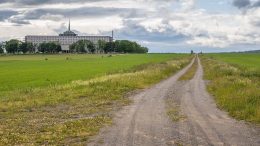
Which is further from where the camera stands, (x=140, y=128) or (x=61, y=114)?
(x=61, y=114)

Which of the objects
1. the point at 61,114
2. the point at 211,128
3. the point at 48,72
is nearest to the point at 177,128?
the point at 211,128

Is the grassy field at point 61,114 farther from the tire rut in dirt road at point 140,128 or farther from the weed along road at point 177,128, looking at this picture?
the weed along road at point 177,128

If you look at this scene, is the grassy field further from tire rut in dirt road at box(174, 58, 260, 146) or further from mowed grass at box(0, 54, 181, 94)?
mowed grass at box(0, 54, 181, 94)

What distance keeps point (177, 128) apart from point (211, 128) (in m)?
1.28

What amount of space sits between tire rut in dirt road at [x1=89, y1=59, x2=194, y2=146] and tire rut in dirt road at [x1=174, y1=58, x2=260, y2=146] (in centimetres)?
68

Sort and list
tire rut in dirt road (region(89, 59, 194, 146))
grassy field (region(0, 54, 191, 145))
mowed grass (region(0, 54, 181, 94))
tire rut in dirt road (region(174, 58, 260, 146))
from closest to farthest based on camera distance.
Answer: tire rut in dirt road (region(89, 59, 194, 146)) → tire rut in dirt road (region(174, 58, 260, 146)) → grassy field (region(0, 54, 191, 145)) → mowed grass (region(0, 54, 181, 94))

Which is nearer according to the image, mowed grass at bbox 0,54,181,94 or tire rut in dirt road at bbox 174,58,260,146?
tire rut in dirt road at bbox 174,58,260,146

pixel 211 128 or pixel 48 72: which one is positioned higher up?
pixel 211 128

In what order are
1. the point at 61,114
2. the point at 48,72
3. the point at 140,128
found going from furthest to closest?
Answer: the point at 48,72
the point at 61,114
the point at 140,128

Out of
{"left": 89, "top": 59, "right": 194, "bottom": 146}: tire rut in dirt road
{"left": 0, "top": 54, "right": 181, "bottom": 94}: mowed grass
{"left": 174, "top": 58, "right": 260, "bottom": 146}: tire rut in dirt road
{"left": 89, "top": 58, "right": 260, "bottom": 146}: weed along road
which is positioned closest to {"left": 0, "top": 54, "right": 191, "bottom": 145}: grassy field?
{"left": 89, "top": 59, "right": 194, "bottom": 146}: tire rut in dirt road

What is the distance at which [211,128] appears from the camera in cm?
1733

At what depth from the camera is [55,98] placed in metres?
28.4

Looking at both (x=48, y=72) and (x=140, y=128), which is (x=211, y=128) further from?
(x=48, y=72)

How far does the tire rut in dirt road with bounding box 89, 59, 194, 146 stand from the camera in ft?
48.1
